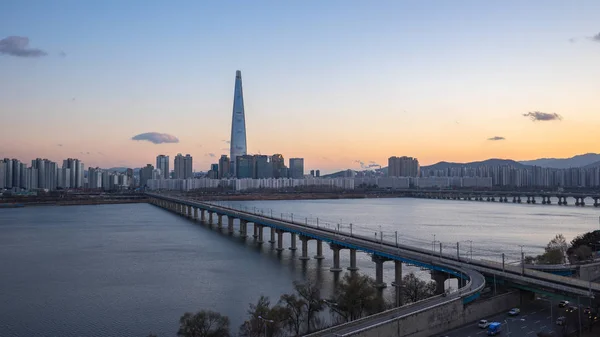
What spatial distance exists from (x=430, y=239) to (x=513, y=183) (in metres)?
98.6

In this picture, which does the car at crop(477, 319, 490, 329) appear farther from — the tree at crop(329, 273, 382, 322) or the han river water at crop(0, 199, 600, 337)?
the han river water at crop(0, 199, 600, 337)

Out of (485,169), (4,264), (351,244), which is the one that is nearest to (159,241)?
(4,264)

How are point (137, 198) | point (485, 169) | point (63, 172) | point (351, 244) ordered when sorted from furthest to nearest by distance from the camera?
point (485, 169), point (63, 172), point (137, 198), point (351, 244)

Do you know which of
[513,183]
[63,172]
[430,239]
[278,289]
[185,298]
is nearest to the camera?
[185,298]

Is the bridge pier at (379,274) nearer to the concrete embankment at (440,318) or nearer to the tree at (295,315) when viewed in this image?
the tree at (295,315)

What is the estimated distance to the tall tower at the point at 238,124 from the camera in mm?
106875

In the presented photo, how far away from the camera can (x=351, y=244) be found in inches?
606

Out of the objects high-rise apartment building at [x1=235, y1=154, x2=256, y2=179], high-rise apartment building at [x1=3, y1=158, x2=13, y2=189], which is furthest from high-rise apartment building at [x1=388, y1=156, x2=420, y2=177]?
high-rise apartment building at [x1=3, y1=158, x2=13, y2=189]

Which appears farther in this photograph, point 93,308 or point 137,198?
point 137,198

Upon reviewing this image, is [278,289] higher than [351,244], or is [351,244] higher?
[351,244]

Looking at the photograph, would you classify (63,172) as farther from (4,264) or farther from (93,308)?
(93,308)

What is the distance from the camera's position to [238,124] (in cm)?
10938

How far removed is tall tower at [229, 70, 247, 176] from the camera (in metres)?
107

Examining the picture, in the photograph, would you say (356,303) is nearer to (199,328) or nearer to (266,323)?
(266,323)
